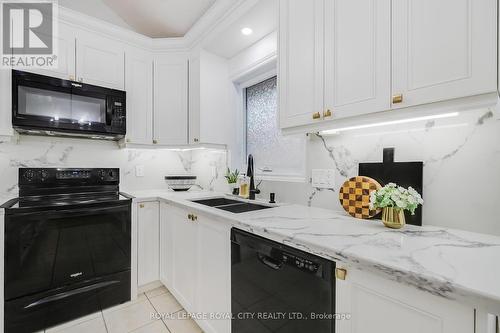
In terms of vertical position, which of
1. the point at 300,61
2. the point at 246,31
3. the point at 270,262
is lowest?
the point at 270,262

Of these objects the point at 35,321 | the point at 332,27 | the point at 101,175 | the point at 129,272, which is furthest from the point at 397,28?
the point at 35,321

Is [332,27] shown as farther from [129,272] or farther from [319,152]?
[129,272]

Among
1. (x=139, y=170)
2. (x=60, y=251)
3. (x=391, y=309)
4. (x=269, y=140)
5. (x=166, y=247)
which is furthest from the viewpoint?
(x=139, y=170)

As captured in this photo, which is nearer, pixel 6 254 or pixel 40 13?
pixel 6 254

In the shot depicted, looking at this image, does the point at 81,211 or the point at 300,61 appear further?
the point at 81,211

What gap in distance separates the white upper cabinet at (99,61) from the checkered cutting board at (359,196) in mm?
2290

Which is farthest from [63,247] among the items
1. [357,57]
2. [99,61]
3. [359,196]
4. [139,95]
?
[357,57]

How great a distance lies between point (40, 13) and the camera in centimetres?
190

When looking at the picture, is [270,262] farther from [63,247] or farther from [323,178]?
[63,247]

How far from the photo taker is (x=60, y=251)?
171cm

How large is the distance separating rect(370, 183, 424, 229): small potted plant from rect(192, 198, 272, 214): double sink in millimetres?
860

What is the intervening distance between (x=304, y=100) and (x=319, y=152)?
1.43 ft

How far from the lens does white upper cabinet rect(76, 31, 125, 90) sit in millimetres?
2090

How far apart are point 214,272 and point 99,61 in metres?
2.18
